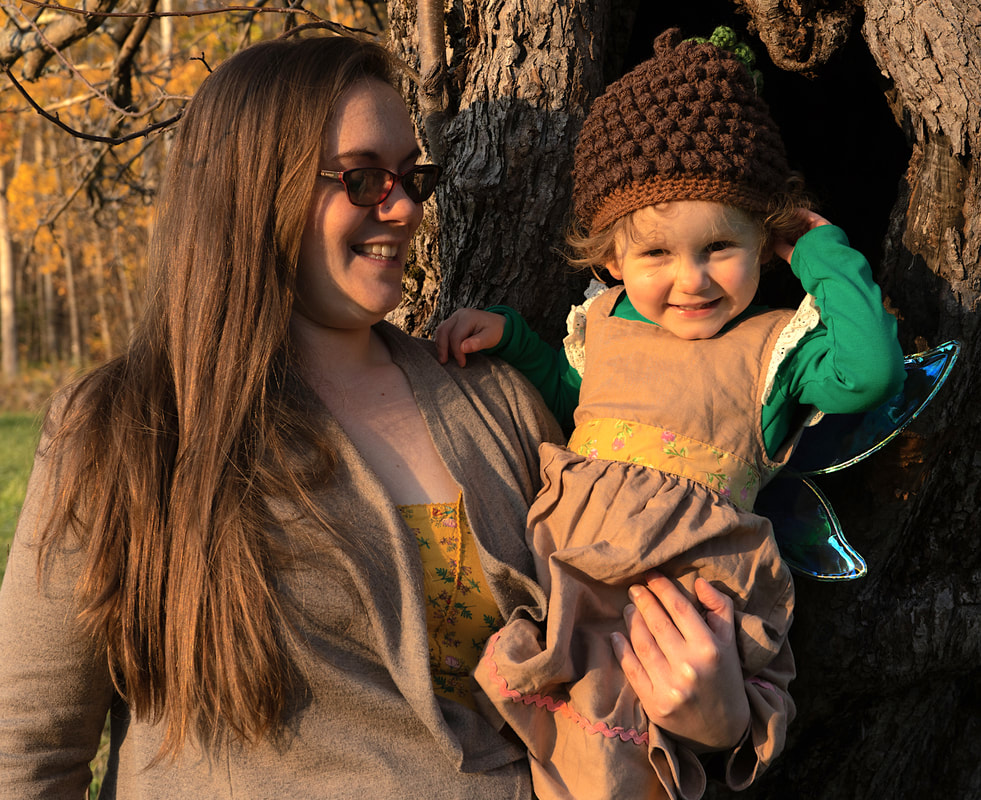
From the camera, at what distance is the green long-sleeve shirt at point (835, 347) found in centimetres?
181

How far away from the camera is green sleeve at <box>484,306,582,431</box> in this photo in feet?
7.94

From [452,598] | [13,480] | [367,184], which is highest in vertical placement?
[367,184]

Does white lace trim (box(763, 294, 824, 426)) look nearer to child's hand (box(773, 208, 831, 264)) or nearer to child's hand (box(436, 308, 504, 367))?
child's hand (box(773, 208, 831, 264))

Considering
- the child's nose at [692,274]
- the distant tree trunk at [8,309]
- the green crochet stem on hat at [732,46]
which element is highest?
the green crochet stem on hat at [732,46]

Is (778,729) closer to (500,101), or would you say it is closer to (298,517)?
(298,517)

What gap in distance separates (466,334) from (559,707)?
38.4 inches

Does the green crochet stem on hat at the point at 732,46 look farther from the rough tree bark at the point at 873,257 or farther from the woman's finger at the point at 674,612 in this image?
the woman's finger at the point at 674,612

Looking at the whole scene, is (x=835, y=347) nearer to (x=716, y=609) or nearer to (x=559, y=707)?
(x=716, y=609)

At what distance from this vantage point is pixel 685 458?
6.44 feet

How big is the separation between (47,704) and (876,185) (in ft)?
9.84

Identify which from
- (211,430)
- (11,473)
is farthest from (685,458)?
(11,473)

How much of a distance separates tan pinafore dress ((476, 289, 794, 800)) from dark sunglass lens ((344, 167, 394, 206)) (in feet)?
2.30

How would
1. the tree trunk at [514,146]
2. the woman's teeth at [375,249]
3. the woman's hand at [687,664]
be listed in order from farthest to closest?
the tree trunk at [514,146], the woman's teeth at [375,249], the woman's hand at [687,664]

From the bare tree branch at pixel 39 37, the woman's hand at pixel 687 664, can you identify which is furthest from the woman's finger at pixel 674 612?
the bare tree branch at pixel 39 37
